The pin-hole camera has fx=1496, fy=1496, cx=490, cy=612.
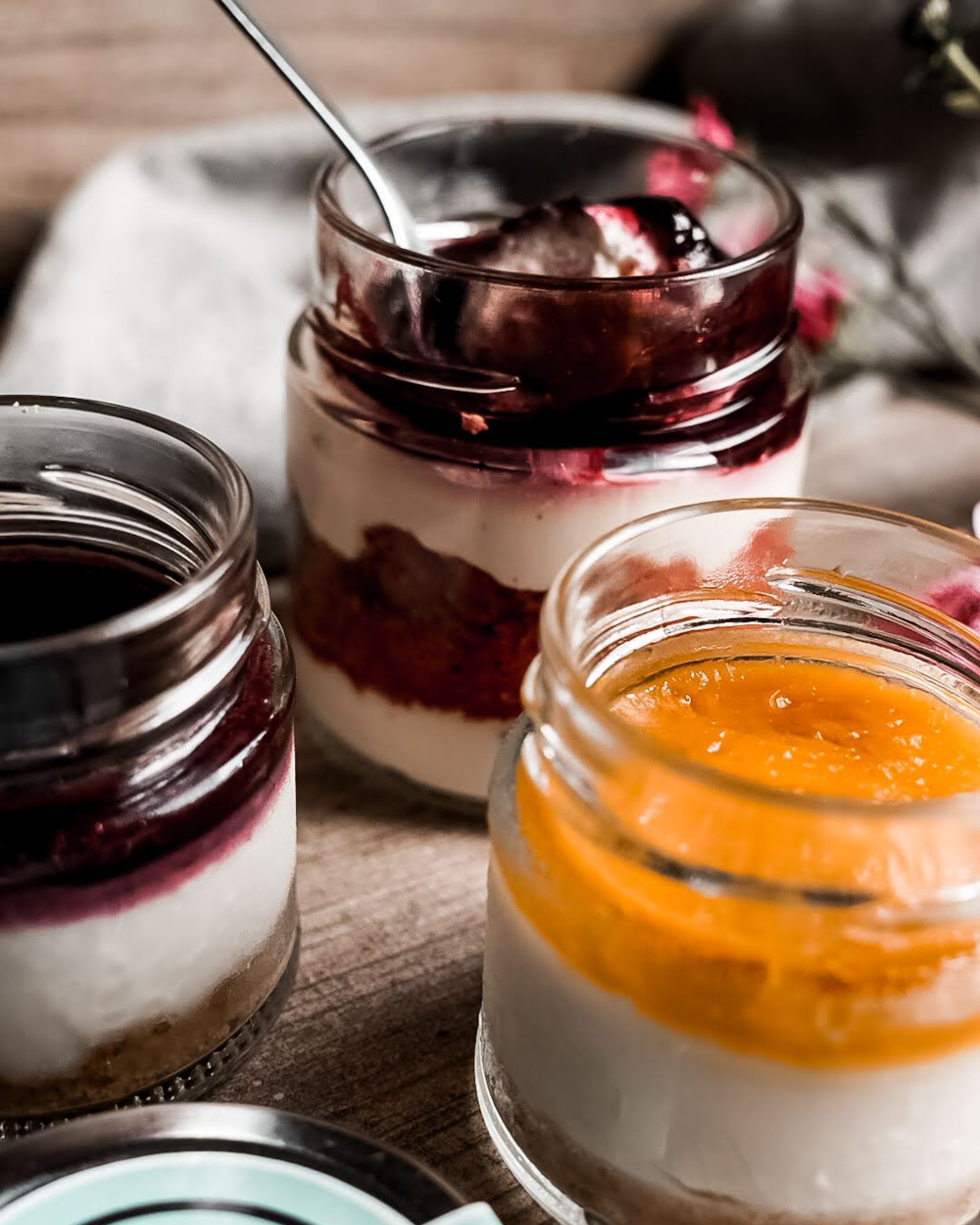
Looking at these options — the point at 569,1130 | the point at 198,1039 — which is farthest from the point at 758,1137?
the point at 198,1039

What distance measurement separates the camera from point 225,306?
1021mm

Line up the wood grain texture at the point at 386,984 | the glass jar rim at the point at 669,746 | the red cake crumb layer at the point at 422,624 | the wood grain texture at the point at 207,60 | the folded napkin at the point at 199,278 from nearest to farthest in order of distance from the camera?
the glass jar rim at the point at 669,746 → the wood grain texture at the point at 386,984 → the red cake crumb layer at the point at 422,624 → the folded napkin at the point at 199,278 → the wood grain texture at the point at 207,60

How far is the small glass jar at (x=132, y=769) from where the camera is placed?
49 cm

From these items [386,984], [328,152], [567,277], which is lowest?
[386,984]

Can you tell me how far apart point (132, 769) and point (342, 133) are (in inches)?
15.3

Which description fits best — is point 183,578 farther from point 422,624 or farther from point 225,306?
point 225,306

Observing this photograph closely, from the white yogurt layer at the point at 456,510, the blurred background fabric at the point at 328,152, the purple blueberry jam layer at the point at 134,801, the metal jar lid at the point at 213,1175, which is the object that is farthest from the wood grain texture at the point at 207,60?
the metal jar lid at the point at 213,1175

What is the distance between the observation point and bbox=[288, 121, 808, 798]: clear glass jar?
0.66 meters

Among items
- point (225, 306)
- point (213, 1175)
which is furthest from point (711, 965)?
point (225, 306)

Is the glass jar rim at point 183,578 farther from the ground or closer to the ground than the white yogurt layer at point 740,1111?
farther from the ground

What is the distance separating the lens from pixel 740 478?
0.70 meters

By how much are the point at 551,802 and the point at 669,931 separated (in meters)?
0.06

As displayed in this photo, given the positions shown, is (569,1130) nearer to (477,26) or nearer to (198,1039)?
(198,1039)

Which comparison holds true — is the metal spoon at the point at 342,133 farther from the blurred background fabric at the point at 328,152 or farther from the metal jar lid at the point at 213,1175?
the metal jar lid at the point at 213,1175
